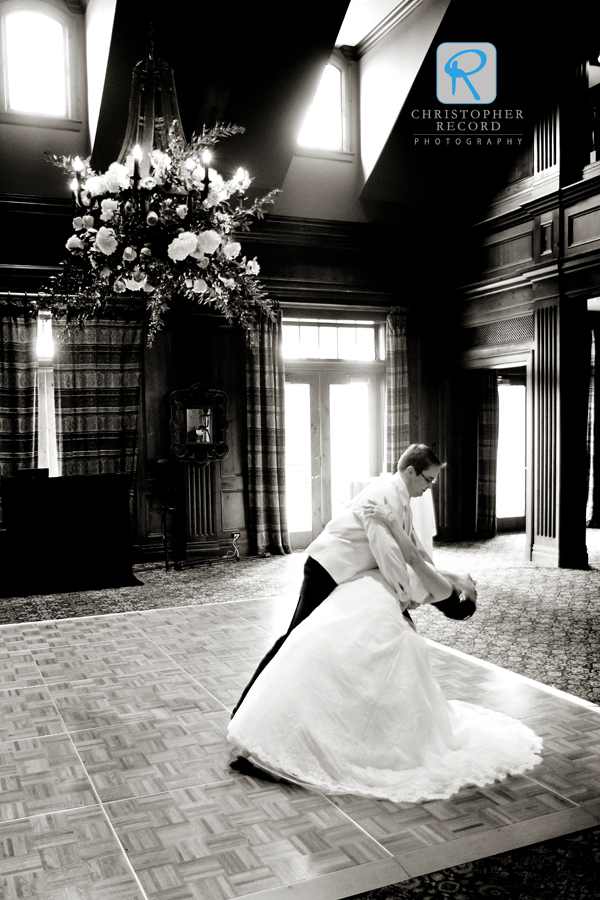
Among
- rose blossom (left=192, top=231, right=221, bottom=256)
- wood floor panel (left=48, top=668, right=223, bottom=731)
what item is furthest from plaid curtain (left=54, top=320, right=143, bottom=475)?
rose blossom (left=192, top=231, right=221, bottom=256)

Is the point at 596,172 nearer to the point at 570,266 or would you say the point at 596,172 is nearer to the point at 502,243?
the point at 570,266

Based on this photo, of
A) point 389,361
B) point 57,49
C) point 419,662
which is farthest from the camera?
point 389,361

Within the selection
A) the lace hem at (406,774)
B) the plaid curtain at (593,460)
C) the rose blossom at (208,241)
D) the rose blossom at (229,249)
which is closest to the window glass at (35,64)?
the rose blossom at (229,249)

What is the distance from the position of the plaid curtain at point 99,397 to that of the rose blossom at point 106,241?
4.25 meters

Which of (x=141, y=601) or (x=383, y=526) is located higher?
(x=383, y=526)

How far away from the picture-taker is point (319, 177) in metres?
9.01

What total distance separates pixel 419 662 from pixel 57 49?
7.38m

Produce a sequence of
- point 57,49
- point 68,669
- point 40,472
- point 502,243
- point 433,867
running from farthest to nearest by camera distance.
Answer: point 502,243
point 57,49
point 40,472
point 68,669
point 433,867

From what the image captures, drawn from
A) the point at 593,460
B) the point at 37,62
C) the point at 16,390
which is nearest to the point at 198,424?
the point at 16,390

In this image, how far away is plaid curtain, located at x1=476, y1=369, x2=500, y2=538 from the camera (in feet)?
32.6

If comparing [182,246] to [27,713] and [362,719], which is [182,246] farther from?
[27,713]

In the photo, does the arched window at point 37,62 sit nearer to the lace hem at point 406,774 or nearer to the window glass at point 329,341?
the window glass at point 329,341

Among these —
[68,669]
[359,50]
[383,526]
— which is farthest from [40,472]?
[359,50]

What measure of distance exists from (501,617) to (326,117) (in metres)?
6.09
